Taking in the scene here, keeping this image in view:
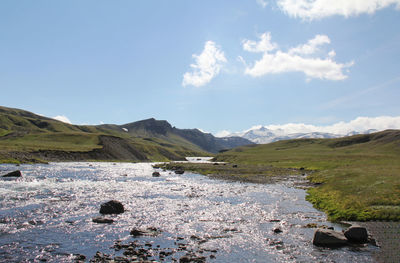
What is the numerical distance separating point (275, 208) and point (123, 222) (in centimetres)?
2166

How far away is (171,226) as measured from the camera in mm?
29594

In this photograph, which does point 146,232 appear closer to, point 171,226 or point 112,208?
point 171,226

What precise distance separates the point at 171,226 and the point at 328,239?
15.7 m

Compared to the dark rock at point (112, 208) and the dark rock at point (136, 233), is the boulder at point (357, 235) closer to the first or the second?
the dark rock at point (136, 233)

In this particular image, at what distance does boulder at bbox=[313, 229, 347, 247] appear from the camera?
24.2m

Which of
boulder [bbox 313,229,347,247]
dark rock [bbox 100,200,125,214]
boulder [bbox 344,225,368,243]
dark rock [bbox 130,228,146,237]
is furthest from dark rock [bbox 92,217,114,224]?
boulder [bbox 344,225,368,243]

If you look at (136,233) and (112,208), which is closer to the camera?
(136,233)

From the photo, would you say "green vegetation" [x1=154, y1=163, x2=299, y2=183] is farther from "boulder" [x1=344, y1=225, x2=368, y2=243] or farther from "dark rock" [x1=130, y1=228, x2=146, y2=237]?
"dark rock" [x1=130, y1=228, x2=146, y2=237]

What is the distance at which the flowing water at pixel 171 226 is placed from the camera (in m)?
22.0

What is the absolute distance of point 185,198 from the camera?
46375mm

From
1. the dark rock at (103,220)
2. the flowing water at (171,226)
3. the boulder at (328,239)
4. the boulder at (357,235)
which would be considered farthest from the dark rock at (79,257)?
the boulder at (357,235)

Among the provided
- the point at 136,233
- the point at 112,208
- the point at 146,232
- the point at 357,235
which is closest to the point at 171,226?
the point at 146,232

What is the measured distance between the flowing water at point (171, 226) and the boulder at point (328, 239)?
95cm

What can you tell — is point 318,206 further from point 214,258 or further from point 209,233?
point 214,258
